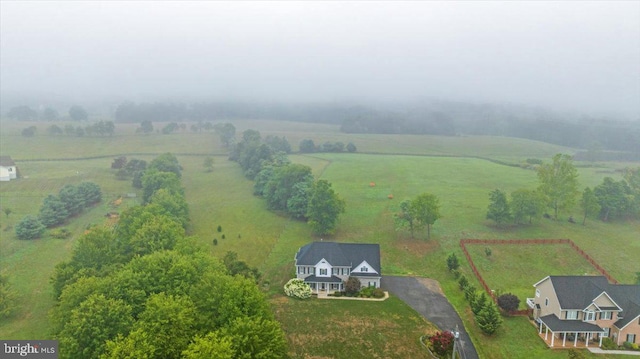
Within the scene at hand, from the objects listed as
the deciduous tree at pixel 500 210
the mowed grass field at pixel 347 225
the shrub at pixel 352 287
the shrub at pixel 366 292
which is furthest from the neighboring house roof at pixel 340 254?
the deciduous tree at pixel 500 210

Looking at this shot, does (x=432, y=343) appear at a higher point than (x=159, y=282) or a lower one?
lower

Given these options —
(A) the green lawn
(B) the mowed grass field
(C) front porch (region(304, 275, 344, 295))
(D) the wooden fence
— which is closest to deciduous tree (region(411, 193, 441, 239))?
(B) the mowed grass field

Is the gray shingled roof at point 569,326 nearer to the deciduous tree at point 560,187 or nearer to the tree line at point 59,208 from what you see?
the deciduous tree at point 560,187

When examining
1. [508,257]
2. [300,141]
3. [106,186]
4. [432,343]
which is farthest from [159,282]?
[300,141]

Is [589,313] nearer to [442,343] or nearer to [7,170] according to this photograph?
[442,343]

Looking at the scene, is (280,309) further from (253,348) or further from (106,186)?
(106,186)

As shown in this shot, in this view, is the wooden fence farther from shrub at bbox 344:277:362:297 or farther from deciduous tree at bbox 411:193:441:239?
shrub at bbox 344:277:362:297
